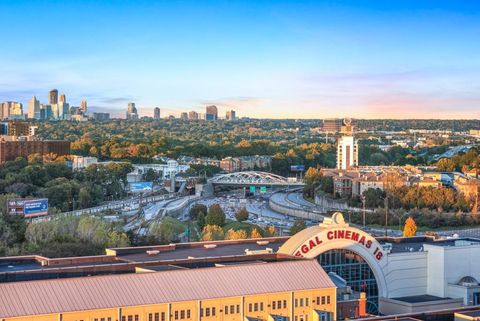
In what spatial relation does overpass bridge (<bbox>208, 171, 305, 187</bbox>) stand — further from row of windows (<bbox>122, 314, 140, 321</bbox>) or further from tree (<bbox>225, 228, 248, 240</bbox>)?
row of windows (<bbox>122, 314, 140, 321</bbox>)

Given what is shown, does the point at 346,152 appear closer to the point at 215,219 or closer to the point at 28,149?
the point at 28,149

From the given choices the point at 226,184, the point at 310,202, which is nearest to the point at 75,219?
the point at 310,202

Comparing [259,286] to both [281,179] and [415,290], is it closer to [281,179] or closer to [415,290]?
[415,290]

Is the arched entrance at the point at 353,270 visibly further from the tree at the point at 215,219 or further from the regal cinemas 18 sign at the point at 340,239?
the tree at the point at 215,219

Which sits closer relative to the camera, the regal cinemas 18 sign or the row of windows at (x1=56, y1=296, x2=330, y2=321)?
the row of windows at (x1=56, y1=296, x2=330, y2=321)

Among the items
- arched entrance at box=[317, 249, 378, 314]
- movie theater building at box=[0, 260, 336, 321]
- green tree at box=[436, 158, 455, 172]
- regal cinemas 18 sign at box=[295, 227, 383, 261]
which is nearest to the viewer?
movie theater building at box=[0, 260, 336, 321]

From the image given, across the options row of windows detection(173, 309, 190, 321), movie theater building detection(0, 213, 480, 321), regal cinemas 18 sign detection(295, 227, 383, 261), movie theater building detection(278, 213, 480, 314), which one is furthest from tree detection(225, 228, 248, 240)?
row of windows detection(173, 309, 190, 321)

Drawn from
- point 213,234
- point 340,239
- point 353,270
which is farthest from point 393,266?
point 213,234
